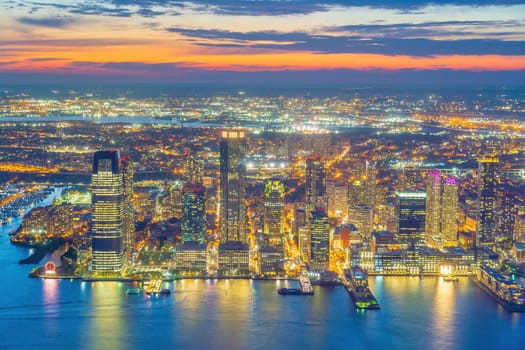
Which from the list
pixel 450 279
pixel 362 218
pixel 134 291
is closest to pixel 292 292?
pixel 134 291

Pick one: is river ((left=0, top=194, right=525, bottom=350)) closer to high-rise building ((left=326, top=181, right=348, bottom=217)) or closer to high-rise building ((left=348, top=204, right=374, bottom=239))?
high-rise building ((left=348, top=204, right=374, bottom=239))

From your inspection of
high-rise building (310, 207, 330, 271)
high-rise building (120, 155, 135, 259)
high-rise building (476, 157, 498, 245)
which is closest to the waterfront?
high-rise building (310, 207, 330, 271)

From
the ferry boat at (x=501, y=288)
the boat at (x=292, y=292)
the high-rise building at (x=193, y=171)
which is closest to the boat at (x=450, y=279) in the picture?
the ferry boat at (x=501, y=288)

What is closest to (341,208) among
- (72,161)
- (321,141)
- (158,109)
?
(321,141)

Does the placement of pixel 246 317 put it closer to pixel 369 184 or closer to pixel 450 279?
pixel 450 279

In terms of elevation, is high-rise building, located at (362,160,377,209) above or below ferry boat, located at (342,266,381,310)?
above

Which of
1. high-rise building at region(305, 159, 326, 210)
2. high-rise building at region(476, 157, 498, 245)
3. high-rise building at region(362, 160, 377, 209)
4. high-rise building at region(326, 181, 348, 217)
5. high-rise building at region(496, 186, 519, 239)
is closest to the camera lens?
high-rise building at region(476, 157, 498, 245)

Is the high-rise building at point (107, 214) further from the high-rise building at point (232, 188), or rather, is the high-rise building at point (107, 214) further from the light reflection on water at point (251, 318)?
the high-rise building at point (232, 188)
